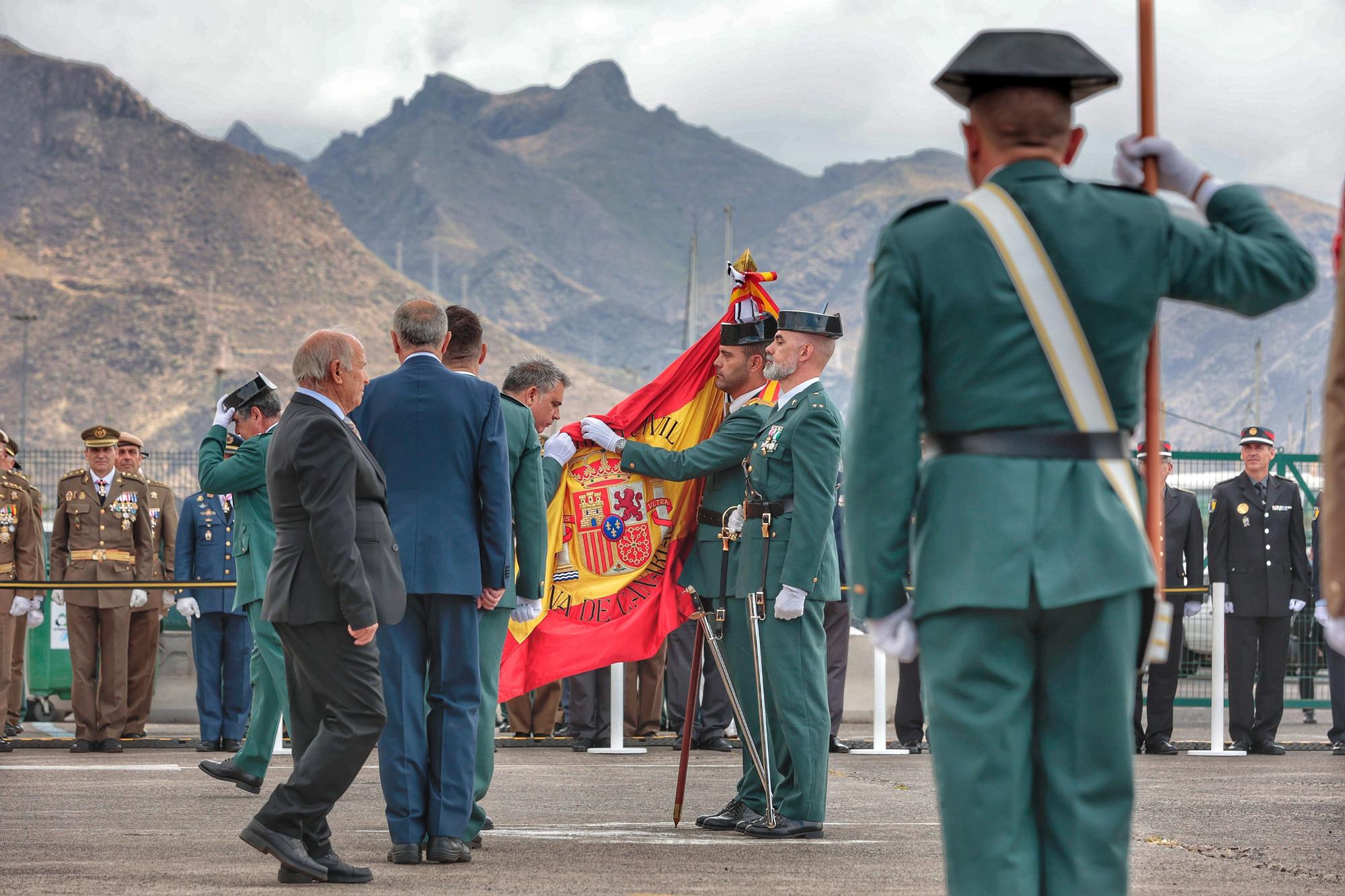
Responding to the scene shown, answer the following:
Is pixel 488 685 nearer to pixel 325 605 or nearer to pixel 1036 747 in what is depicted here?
pixel 325 605

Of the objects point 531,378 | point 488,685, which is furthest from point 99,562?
point 488,685

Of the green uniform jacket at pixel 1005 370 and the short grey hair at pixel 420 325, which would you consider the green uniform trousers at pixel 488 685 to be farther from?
the green uniform jacket at pixel 1005 370

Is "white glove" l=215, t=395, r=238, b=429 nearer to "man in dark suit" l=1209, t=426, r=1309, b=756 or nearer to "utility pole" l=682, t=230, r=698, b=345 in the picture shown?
"man in dark suit" l=1209, t=426, r=1309, b=756

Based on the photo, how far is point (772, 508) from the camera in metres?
7.34

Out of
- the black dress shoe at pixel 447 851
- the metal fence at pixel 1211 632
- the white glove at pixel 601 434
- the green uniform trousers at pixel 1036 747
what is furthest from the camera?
the metal fence at pixel 1211 632

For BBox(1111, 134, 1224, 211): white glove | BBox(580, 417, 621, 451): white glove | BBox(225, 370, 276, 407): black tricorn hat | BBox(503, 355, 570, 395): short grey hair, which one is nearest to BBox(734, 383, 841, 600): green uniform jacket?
BBox(580, 417, 621, 451): white glove

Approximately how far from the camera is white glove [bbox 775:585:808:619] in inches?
280

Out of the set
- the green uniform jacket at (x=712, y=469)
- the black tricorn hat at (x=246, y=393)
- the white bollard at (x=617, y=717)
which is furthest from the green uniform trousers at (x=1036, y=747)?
the white bollard at (x=617, y=717)

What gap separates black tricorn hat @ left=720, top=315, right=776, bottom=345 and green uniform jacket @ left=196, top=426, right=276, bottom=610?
251 centimetres

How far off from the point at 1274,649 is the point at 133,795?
8271mm

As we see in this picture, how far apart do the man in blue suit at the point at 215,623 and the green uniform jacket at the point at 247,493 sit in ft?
9.19

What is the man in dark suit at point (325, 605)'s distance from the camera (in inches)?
233

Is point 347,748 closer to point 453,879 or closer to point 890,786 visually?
point 453,879

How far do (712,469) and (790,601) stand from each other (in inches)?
33.3
